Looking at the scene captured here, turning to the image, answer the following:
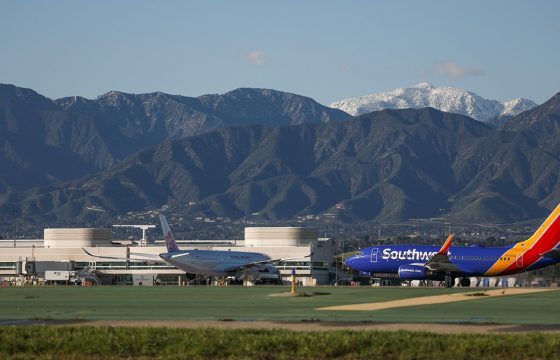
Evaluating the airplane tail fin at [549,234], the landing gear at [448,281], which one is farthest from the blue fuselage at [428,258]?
the airplane tail fin at [549,234]

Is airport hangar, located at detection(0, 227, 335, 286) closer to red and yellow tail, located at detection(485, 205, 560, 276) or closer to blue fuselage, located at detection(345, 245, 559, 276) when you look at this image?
blue fuselage, located at detection(345, 245, 559, 276)

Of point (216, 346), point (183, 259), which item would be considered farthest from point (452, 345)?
point (183, 259)

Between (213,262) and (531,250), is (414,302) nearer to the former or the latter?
(531,250)

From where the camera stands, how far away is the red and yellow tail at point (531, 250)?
112m

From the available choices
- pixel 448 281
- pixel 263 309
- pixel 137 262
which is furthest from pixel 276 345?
pixel 137 262

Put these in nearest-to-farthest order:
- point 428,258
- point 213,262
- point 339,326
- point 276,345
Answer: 1. point 276,345
2. point 339,326
3. point 428,258
4. point 213,262

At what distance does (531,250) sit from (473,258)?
6.16 metres

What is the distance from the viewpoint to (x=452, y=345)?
4194 cm

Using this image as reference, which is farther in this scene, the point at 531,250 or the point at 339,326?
the point at 531,250

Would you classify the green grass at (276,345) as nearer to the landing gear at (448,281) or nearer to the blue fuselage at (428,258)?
the landing gear at (448,281)

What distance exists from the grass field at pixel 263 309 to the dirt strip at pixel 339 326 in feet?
10.9

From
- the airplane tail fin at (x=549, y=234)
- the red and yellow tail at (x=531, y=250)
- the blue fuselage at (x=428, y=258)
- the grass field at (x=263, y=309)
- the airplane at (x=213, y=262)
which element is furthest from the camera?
the airplane at (x=213, y=262)

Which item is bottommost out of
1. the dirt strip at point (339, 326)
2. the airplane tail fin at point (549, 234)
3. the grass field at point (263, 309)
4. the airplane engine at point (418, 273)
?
the dirt strip at point (339, 326)

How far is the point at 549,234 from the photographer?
112 meters
